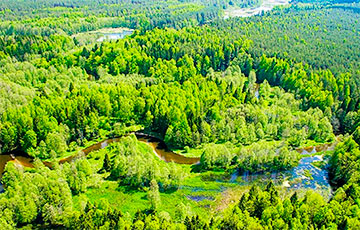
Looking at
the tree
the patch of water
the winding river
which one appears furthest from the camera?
the tree

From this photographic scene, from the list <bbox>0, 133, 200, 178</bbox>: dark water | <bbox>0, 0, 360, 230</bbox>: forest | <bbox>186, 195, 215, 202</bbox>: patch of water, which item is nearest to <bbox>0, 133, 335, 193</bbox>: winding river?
<bbox>0, 133, 200, 178</bbox>: dark water

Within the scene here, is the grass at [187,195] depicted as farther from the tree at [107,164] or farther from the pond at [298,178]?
the tree at [107,164]

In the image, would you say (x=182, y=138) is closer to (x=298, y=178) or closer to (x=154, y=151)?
(x=154, y=151)

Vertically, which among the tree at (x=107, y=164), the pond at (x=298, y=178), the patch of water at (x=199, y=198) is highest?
the tree at (x=107, y=164)

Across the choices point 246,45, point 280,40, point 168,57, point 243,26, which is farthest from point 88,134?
point 243,26

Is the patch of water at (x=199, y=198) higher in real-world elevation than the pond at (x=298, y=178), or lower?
higher

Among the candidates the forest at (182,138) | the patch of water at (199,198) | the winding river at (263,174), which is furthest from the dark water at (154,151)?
the patch of water at (199,198)

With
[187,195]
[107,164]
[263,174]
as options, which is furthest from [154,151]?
[263,174]

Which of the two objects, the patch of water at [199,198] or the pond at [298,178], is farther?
the pond at [298,178]

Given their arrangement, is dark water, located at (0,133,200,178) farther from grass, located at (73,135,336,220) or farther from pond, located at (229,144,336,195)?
pond, located at (229,144,336,195)
